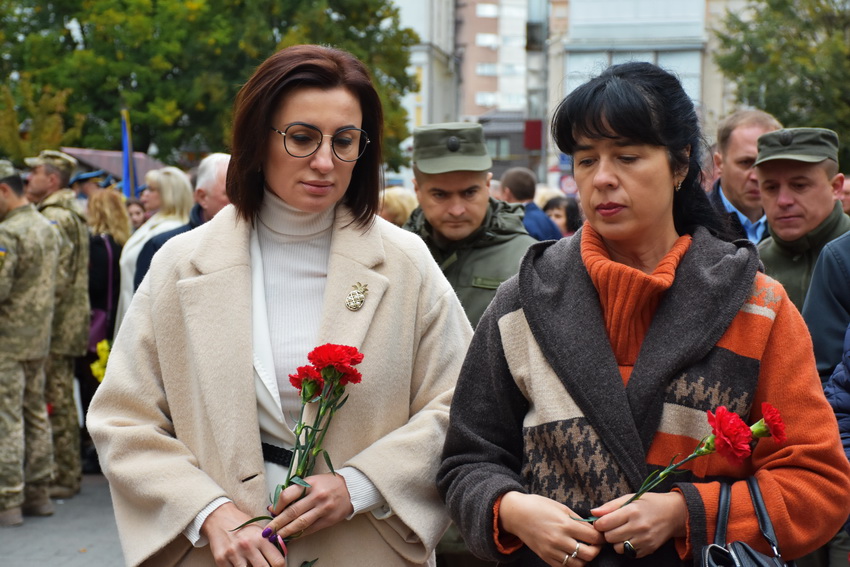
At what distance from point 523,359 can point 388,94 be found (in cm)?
3219

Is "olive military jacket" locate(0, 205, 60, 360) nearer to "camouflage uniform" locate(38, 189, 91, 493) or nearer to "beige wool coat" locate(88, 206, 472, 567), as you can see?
"camouflage uniform" locate(38, 189, 91, 493)

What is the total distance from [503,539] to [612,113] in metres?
1.05

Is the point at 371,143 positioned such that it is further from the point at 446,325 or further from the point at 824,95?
the point at 824,95

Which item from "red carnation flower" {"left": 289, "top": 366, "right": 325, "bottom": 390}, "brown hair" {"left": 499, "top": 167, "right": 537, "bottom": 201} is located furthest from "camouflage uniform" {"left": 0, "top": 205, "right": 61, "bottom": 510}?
"red carnation flower" {"left": 289, "top": 366, "right": 325, "bottom": 390}

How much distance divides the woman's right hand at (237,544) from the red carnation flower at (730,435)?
3.77 feet

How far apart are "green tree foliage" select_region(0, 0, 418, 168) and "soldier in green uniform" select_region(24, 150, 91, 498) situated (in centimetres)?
2185

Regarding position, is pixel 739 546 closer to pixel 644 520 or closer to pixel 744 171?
pixel 644 520

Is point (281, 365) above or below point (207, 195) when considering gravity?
below

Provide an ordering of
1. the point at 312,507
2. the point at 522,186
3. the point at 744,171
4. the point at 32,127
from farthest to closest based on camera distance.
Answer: the point at 32,127
the point at 522,186
the point at 744,171
the point at 312,507

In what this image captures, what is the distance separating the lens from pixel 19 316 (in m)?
7.90

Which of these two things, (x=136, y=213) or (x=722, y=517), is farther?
(x=136, y=213)

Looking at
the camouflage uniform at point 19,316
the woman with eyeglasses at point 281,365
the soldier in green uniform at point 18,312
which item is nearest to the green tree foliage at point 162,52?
the soldier in green uniform at point 18,312

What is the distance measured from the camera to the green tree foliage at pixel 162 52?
31.3m

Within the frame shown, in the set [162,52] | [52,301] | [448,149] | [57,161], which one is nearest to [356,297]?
[448,149]
